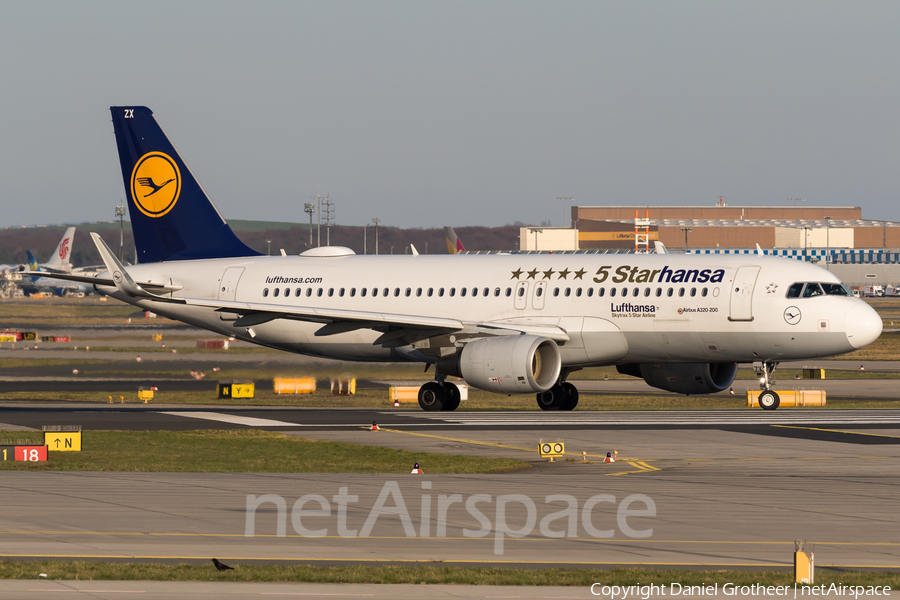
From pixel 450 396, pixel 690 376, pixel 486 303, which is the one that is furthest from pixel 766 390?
pixel 450 396

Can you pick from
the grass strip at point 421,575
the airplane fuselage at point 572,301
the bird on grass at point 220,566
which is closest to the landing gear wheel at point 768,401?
the airplane fuselage at point 572,301

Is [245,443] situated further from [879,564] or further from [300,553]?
[879,564]

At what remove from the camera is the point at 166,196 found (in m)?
46.8

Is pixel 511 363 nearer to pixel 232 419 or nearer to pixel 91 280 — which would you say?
pixel 232 419

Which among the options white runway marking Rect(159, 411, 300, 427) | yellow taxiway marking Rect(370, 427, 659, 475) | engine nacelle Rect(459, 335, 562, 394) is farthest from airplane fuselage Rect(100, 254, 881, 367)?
yellow taxiway marking Rect(370, 427, 659, 475)

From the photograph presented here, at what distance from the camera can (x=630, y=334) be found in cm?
3841

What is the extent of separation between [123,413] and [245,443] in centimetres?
1001

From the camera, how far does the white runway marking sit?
34.0 m

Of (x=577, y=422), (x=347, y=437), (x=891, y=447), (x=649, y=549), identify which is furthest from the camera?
(x=577, y=422)

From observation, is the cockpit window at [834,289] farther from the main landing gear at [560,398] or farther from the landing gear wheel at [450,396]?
the landing gear wheel at [450,396]

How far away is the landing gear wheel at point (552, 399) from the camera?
1613 inches

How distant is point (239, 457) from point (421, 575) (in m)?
13.6

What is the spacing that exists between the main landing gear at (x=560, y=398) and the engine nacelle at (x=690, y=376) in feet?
8.83

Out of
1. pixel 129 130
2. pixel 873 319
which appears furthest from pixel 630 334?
pixel 129 130
